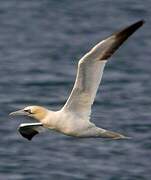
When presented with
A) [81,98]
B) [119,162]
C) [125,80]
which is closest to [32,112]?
[81,98]

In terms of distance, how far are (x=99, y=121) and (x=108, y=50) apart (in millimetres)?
13155

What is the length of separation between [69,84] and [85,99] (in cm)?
1568

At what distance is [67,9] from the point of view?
45438 millimetres

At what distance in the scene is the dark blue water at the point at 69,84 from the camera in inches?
1091

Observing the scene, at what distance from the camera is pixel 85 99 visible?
1864 centimetres

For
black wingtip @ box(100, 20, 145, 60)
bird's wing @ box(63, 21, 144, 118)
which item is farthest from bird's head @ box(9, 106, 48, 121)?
black wingtip @ box(100, 20, 145, 60)

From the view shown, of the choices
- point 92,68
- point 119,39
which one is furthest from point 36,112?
point 119,39

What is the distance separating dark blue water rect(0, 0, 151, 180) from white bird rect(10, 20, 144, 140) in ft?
25.7

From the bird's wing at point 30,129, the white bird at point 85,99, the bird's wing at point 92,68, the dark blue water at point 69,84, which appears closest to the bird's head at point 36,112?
the white bird at point 85,99

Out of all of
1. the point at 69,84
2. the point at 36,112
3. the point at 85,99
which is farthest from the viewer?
the point at 69,84

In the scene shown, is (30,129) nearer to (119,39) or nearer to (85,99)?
(85,99)

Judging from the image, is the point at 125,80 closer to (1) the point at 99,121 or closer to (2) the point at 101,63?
(1) the point at 99,121

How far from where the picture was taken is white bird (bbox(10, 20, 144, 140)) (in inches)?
705

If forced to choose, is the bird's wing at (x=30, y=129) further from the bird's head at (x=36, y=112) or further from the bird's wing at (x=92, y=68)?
the bird's wing at (x=92, y=68)
